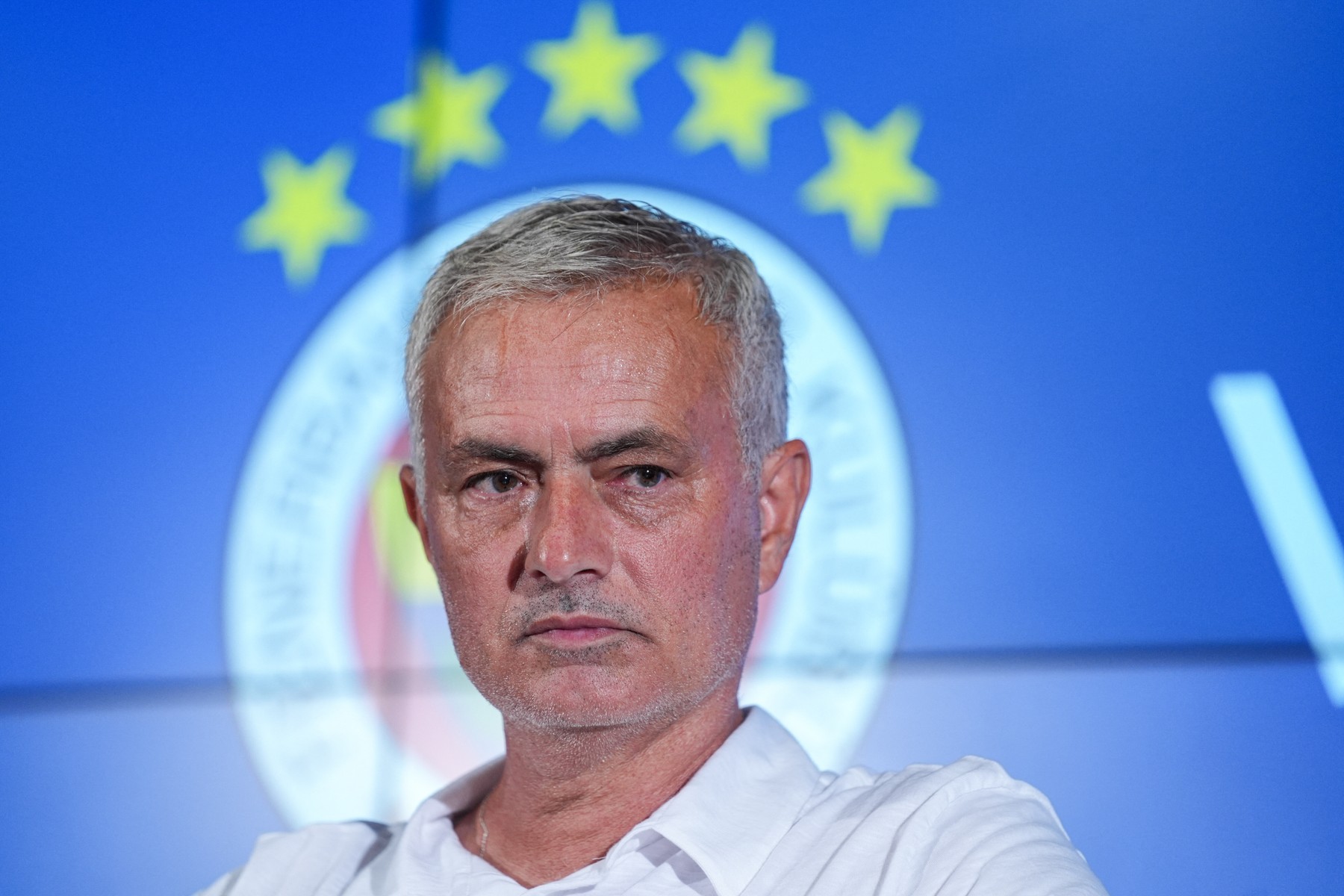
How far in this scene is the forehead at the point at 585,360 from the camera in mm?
1196

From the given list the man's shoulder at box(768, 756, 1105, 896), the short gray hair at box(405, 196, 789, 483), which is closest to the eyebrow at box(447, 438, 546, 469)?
the short gray hair at box(405, 196, 789, 483)

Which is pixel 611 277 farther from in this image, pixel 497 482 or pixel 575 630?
pixel 575 630

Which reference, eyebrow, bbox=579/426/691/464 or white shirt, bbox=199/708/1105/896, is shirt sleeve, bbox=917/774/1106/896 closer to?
white shirt, bbox=199/708/1105/896

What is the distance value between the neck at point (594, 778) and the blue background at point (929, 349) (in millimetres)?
448

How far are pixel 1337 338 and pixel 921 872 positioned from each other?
103 cm

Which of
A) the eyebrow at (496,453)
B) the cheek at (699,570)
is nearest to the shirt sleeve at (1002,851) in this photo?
the cheek at (699,570)

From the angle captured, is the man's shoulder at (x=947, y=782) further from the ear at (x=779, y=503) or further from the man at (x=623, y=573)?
the ear at (x=779, y=503)

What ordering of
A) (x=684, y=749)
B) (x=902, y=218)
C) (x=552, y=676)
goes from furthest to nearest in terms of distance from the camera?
1. (x=902, y=218)
2. (x=684, y=749)
3. (x=552, y=676)

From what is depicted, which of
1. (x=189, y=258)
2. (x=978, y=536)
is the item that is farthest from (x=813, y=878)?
(x=189, y=258)

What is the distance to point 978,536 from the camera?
1.65 metres

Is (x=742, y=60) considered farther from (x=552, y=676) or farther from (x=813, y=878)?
(x=813, y=878)

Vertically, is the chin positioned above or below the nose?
below

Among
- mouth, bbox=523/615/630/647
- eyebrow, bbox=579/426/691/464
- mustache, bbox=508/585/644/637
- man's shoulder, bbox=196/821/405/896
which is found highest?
eyebrow, bbox=579/426/691/464

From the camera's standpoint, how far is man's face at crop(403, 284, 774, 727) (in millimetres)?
1169
